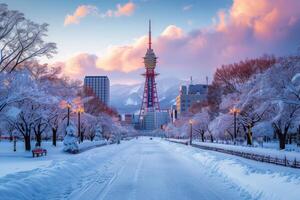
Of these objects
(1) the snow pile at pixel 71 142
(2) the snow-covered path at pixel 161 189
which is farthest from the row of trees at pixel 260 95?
(1) the snow pile at pixel 71 142

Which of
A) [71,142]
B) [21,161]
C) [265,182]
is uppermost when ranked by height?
[265,182]

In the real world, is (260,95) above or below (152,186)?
above

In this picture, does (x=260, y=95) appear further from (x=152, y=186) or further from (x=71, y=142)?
(x=152, y=186)

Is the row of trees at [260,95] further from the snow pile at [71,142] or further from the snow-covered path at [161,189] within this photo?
the snow pile at [71,142]

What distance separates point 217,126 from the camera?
6069cm

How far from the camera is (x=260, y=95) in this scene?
37719 mm

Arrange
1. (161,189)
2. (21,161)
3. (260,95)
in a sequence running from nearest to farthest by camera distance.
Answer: (161,189) < (21,161) < (260,95)

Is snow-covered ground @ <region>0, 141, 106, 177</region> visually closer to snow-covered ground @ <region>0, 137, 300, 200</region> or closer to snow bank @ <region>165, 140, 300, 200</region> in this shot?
snow-covered ground @ <region>0, 137, 300, 200</region>

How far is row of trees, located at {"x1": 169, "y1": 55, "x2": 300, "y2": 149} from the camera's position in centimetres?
3554

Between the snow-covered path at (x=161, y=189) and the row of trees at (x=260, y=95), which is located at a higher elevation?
the row of trees at (x=260, y=95)

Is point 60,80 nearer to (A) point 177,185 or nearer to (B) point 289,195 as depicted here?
(A) point 177,185

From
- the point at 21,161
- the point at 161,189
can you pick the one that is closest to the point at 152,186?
the point at 161,189

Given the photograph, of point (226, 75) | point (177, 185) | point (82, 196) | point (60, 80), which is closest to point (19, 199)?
point (82, 196)

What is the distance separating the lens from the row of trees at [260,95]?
117 feet
